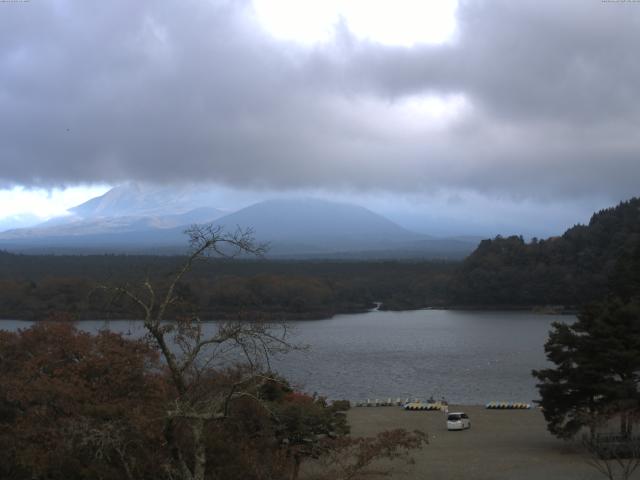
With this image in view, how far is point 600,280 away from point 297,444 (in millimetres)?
48534

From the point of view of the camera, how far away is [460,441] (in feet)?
52.2

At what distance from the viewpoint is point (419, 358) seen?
32.1m

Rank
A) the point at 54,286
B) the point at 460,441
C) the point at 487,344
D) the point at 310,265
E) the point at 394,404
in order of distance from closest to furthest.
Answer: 1. the point at 460,441
2. the point at 394,404
3. the point at 487,344
4. the point at 54,286
5. the point at 310,265

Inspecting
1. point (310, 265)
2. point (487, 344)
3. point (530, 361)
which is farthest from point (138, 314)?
point (310, 265)

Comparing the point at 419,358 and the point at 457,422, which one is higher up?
the point at 457,422

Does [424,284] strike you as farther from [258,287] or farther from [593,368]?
[593,368]

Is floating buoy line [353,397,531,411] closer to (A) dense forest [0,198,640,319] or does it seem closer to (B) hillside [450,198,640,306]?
(A) dense forest [0,198,640,319]

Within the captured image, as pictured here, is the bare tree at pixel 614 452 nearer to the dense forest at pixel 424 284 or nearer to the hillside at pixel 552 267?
the dense forest at pixel 424 284

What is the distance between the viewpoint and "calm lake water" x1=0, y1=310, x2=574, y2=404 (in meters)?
24.5

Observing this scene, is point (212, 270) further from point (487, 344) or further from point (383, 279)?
point (487, 344)

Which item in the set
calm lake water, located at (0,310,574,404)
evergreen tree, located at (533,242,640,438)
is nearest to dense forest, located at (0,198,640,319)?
calm lake water, located at (0,310,574,404)

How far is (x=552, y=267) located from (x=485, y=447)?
46693 millimetres

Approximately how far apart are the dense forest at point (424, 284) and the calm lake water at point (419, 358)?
16.3ft

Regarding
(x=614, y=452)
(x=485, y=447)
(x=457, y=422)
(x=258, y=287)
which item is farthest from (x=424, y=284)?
(x=614, y=452)
